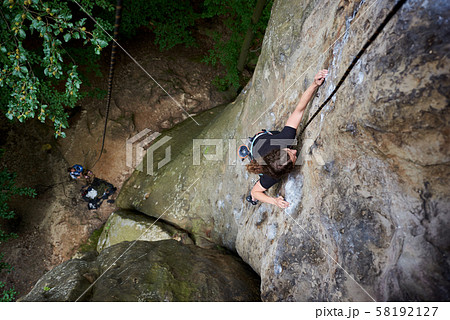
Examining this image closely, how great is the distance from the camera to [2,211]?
5660 millimetres

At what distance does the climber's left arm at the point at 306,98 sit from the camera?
2.54m

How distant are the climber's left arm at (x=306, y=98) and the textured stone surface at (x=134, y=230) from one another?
3.66 m

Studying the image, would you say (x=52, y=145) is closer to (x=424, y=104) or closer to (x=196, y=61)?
(x=196, y=61)

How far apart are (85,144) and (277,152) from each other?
6612mm

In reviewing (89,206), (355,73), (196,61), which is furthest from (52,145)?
(355,73)

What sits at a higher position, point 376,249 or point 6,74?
point 6,74

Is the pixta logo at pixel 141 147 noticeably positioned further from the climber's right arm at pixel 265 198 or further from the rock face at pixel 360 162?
the climber's right arm at pixel 265 198

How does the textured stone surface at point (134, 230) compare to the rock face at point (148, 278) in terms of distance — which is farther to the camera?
the textured stone surface at point (134, 230)

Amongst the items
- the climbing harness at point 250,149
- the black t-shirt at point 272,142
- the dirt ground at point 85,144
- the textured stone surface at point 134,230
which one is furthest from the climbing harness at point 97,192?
the black t-shirt at point 272,142

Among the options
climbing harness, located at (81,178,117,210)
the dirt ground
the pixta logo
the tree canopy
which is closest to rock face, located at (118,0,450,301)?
the tree canopy

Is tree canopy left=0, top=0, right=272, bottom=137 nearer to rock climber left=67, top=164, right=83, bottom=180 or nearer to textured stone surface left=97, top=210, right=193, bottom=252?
rock climber left=67, top=164, right=83, bottom=180

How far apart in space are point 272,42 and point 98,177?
6.20m

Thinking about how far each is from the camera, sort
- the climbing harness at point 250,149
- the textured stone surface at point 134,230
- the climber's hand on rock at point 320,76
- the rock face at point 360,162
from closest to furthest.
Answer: the rock face at point 360,162 → the climber's hand on rock at point 320,76 → the climbing harness at point 250,149 → the textured stone surface at point 134,230

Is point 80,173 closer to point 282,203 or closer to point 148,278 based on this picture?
point 148,278
